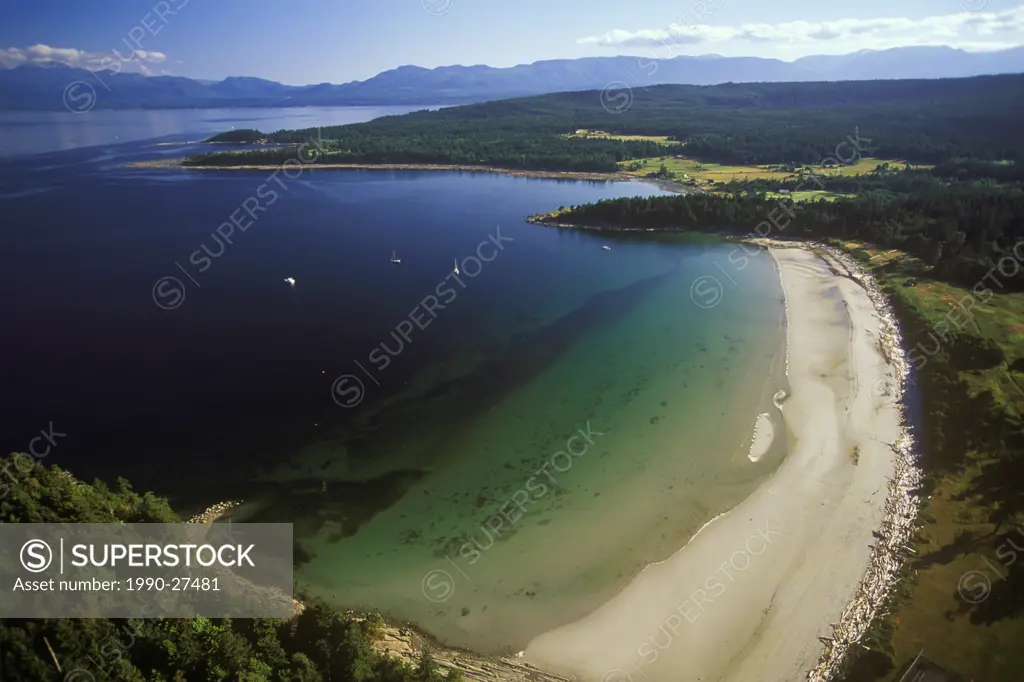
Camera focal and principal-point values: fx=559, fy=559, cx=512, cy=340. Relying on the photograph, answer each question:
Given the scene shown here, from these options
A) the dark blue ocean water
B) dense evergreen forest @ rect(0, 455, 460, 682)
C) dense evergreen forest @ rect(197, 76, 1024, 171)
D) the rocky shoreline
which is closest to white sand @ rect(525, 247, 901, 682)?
the rocky shoreline

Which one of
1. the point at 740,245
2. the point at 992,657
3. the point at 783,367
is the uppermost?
the point at 740,245

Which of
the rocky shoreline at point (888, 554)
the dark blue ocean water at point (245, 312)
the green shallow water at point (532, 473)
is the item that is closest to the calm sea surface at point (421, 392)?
the green shallow water at point (532, 473)

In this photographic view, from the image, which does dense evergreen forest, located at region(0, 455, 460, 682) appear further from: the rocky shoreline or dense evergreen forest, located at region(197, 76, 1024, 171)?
dense evergreen forest, located at region(197, 76, 1024, 171)

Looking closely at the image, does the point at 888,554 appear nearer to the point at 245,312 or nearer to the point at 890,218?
the point at 245,312

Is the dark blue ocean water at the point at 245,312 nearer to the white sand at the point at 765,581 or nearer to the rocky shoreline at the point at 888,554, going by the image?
the white sand at the point at 765,581

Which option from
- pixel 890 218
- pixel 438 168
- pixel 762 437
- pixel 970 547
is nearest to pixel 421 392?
pixel 762 437

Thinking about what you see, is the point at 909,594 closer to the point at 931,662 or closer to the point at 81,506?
the point at 931,662

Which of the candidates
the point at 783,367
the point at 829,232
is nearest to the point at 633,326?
the point at 783,367

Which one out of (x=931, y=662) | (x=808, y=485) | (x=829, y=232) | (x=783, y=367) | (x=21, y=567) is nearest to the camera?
(x=21, y=567)
